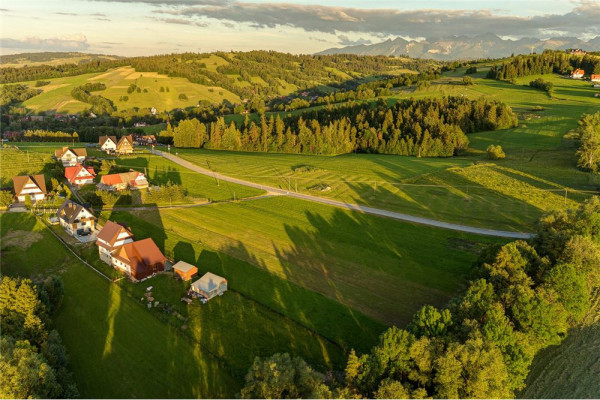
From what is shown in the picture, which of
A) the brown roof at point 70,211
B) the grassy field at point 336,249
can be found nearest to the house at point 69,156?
the brown roof at point 70,211

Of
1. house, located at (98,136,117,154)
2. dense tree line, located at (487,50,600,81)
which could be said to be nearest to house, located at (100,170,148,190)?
house, located at (98,136,117,154)

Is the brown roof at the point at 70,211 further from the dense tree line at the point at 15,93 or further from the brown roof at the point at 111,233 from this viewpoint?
the dense tree line at the point at 15,93

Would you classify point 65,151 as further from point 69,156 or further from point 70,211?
point 70,211

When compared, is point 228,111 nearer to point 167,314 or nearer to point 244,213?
point 244,213

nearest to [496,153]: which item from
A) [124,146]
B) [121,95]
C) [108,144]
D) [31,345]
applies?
[31,345]

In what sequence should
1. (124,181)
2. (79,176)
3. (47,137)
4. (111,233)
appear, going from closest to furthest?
(111,233)
(124,181)
(79,176)
(47,137)

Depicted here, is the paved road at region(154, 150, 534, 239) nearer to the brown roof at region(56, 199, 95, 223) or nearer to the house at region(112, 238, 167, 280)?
the house at region(112, 238, 167, 280)
